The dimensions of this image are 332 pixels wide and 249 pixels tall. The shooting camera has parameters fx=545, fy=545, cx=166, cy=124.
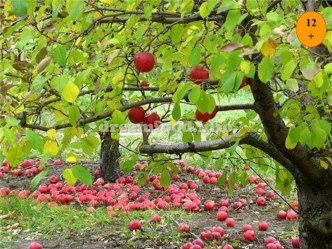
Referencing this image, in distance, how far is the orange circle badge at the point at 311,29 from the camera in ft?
6.17

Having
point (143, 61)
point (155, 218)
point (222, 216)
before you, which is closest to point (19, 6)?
point (143, 61)

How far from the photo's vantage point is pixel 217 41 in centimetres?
231

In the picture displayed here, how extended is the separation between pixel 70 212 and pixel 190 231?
1409 mm

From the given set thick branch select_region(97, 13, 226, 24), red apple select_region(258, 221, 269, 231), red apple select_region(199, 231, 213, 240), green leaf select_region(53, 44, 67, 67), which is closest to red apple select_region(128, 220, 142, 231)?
red apple select_region(199, 231, 213, 240)

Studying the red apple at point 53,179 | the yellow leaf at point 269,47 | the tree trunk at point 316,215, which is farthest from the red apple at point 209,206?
the yellow leaf at point 269,47

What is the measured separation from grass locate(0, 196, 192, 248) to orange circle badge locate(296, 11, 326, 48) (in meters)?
3.29

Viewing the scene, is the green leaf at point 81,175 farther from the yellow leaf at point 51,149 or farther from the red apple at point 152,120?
the red apple at point 152,120

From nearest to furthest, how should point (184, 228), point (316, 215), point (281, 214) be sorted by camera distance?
1. point (316, 215)
2. point (184, 228)
3. point (281, 214)

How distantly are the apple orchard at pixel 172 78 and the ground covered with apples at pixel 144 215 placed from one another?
0.76 meters

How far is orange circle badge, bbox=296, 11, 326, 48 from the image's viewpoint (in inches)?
74.0

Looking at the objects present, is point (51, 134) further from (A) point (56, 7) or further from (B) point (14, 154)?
(A) point (56, 7)

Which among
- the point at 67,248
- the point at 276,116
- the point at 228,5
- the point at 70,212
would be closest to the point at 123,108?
the point at 276,116

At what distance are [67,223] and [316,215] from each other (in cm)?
284

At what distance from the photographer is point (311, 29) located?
76.2 inches
